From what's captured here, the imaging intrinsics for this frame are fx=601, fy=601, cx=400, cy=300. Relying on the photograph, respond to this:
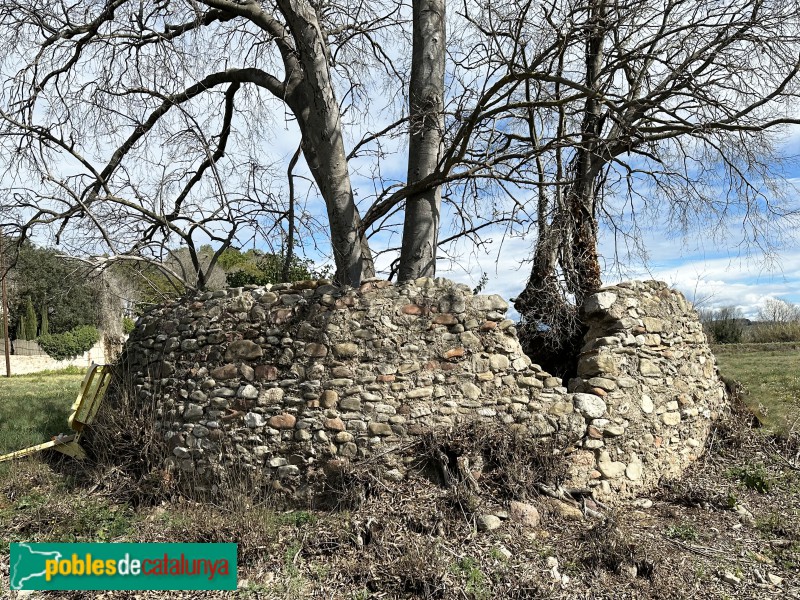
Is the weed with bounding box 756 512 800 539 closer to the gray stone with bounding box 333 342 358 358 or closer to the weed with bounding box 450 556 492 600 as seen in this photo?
the weed with bounding box 450 556 492 600

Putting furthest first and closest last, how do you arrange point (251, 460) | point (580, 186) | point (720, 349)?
point (720, 349) < point (580, 186) < point (251, 460)

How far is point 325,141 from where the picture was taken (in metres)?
7.04

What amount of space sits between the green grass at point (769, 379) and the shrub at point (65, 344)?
89.0 feet

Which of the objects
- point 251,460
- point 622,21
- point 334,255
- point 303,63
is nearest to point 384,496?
point 251,460

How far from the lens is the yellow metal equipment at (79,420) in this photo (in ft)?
23.2

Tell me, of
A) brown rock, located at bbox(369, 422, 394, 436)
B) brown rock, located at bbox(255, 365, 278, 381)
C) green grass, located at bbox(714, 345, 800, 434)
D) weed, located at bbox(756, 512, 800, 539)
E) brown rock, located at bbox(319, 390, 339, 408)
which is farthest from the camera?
green grass, located at bbox(714, 345, 800, 434)

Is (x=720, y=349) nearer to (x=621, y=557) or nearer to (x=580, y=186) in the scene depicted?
(x=580, y=186)

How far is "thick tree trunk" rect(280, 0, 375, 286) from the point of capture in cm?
679

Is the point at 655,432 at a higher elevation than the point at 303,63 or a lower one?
lower

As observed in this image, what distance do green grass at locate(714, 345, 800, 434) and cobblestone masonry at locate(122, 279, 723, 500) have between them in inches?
128

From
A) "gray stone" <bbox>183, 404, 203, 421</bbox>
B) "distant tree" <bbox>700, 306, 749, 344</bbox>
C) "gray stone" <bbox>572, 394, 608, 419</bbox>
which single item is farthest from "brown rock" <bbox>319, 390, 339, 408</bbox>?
"distant tree" <bbox>700, 306, 749, 344</bbox>

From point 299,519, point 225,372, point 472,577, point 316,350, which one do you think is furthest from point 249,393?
point 472,577

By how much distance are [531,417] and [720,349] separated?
1531 centimetres

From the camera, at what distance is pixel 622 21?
633 cm
